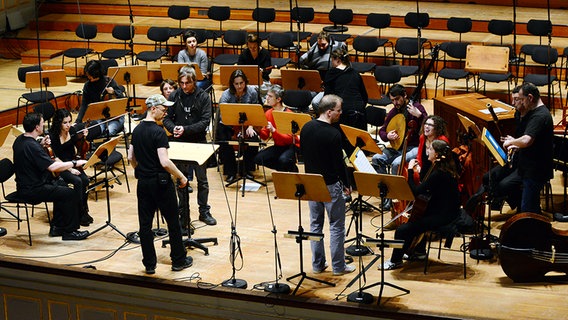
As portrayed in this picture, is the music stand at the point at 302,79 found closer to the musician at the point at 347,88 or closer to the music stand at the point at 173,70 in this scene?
the musician at the point at 347,88

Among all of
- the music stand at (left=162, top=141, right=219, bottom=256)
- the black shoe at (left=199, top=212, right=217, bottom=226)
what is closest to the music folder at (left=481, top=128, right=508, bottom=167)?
the music stand at (left=162, top=141, right=219, bottom=256)

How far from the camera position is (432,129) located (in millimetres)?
7207

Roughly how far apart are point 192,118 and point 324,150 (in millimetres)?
2111

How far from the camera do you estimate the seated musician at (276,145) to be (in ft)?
28.8

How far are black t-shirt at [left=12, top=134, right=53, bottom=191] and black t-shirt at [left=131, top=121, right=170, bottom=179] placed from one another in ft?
4.00

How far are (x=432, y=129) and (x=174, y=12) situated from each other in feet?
24.2

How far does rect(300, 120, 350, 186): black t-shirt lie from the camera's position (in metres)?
6.54

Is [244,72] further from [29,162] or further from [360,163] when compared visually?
[360,163]

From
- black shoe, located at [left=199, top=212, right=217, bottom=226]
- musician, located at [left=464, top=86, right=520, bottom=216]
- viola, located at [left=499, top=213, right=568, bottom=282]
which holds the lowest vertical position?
black shoe, located at [left=199, top=212, right=217, bottom=226]

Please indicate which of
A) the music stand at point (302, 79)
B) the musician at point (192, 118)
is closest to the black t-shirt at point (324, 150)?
the musician at point (192, 118)

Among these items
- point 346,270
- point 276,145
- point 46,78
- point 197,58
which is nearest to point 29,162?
point 276,145

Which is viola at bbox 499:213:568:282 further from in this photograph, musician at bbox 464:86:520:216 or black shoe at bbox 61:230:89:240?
black shoe at bbox 61:230:89:240

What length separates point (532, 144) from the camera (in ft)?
24.1

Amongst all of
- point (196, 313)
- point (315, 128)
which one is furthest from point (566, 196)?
point (196, 313)
